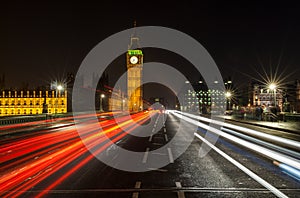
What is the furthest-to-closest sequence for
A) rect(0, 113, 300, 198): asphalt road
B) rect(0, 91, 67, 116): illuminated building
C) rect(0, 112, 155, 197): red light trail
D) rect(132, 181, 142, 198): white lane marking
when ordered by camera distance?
rect(0, 91, 67, 116): illuminated building → rect(0, 112, 155, 197): red light trail → rect(0, 113, 300, 198): asphalt road → rect(132, 181, 142, 198): white lane marking

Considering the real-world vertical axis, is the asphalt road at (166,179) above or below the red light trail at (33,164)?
below

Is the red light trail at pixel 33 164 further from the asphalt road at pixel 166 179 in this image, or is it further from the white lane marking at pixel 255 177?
the white lane marking at pixel 255 177

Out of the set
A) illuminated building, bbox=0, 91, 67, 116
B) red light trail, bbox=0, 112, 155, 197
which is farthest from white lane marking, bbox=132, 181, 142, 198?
illuminated building, bbox=0, 91, 67, 116

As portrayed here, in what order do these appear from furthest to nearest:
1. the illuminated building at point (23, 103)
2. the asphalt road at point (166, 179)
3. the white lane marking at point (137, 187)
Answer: the illuminated building at point (23, 103) → the asphalt road at point (166, 179) → the white lane marking at point (137, 187)

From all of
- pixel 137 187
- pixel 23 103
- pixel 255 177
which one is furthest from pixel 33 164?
pixel 23 103

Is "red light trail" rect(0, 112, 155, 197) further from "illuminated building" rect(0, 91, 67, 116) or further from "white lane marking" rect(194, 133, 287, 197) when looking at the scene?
"illuminated building" rect(0, 91, 67, 116)

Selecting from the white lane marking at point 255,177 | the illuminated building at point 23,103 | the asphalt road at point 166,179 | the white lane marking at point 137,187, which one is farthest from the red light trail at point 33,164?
the illuminated building at point 23,103

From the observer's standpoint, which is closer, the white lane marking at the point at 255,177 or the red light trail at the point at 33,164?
the white lane marking at the point at 255,177

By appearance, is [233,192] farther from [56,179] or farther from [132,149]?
[132,149]

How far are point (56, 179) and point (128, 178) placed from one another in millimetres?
2215

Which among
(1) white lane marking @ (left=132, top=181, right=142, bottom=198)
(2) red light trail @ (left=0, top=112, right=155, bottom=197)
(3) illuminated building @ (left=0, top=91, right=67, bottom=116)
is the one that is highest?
(3) illuminated building @ (left=0, top=91, right=67, bottom=116)

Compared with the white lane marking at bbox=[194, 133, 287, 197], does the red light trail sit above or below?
above

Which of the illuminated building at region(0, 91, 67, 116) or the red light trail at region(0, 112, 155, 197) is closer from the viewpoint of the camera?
the red light trail at region(0, 112, 155, 197)

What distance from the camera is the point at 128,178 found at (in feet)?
31.2
